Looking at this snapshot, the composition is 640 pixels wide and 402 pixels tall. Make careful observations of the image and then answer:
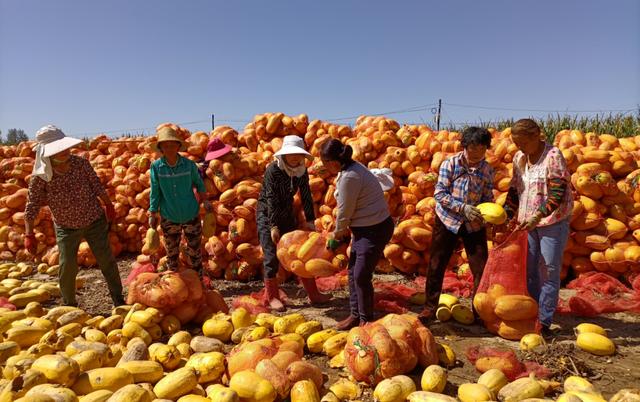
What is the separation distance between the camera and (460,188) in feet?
13.0

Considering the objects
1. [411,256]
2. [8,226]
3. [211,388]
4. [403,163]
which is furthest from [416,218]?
[8,226]

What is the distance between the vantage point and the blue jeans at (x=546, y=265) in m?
3.71

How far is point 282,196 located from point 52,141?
233 cm

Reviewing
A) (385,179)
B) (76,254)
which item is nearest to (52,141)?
(76,254)

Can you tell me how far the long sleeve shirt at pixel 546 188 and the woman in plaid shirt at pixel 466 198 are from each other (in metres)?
0.32

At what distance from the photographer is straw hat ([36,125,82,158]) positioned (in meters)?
4.19

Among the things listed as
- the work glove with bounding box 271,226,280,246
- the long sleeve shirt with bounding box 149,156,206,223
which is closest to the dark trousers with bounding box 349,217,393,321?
the work glove with bounding box 271,226,280,246

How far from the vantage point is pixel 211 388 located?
8.89 feet

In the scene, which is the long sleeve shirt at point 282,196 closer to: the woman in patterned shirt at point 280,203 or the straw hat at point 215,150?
the woman in patterned shirt at point 280,203

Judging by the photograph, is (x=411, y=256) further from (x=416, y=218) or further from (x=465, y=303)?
(x=465, y=303)

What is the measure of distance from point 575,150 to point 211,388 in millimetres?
5561

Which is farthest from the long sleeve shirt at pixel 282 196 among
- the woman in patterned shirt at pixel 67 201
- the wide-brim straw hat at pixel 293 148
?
the woman in patterned shirt at pixel 67 201

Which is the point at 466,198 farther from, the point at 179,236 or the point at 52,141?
the point at 52,141

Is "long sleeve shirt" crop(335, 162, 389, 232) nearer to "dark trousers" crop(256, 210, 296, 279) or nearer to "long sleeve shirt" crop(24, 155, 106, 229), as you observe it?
"dark trousers" crop(256, 210, 296, 279)
